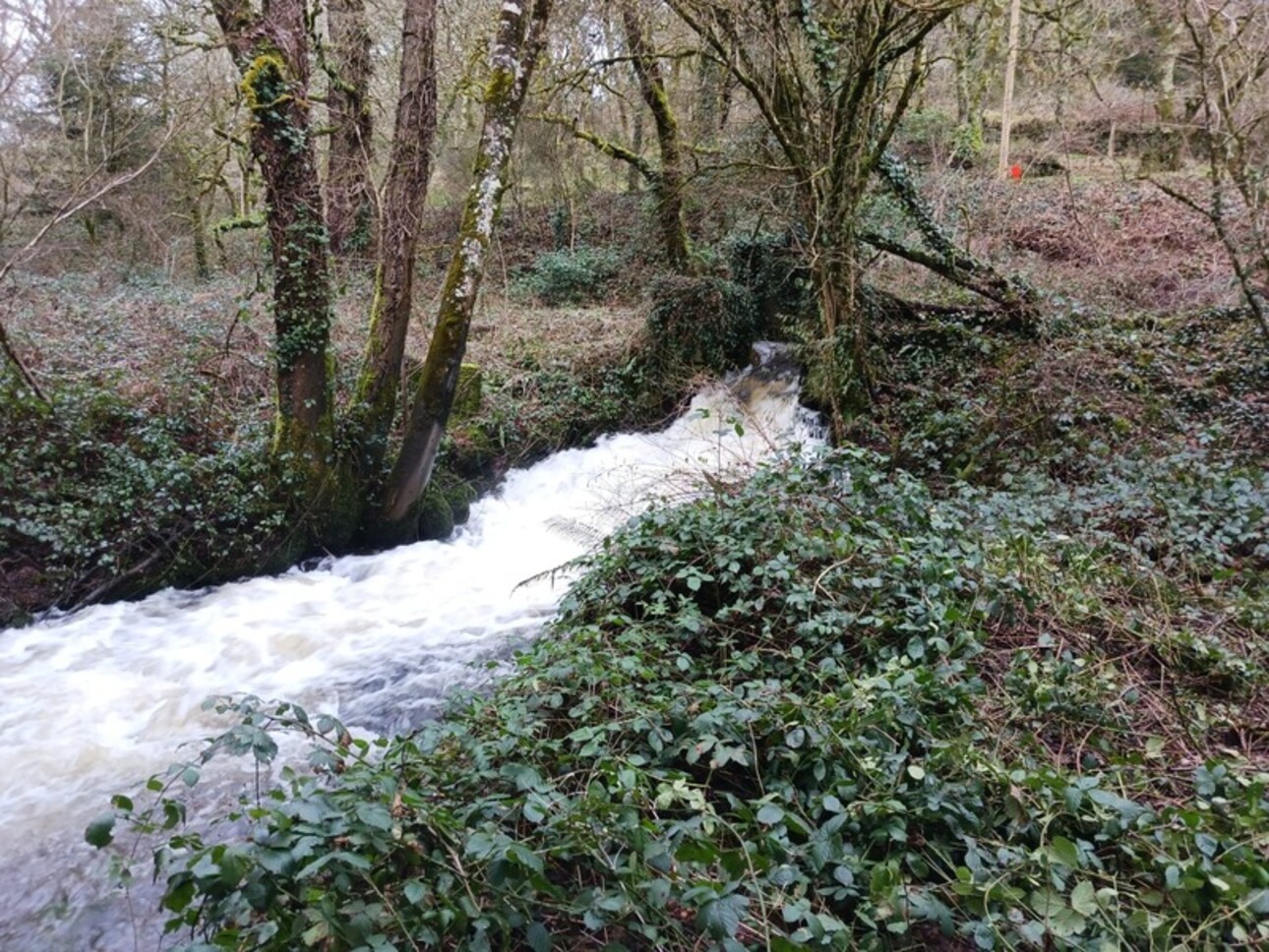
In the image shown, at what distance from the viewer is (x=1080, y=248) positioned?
46.3 ft

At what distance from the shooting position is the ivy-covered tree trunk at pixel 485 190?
6504 millimetres

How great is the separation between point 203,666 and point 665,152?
34.9ft

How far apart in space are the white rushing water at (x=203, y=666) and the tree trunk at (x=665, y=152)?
17.6ft

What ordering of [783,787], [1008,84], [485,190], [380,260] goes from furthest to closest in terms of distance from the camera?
[1008,84] → [380,260] → [485,190] → [783,787]

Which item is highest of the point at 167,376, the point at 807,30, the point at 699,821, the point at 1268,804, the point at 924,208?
the point at 807,30

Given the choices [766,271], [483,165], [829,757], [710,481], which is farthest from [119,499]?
[766,271]

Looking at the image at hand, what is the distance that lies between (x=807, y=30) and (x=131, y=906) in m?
9.17

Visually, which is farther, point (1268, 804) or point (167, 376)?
point (167, 376)

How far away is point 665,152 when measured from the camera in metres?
12.3

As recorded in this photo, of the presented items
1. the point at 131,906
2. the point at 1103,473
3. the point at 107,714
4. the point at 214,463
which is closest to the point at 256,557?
the point at 214,463

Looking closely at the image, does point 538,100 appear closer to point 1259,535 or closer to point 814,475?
point 814,475

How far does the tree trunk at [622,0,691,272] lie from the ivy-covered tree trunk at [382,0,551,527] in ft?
15.5

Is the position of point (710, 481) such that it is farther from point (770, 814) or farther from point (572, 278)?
point (572, 278)

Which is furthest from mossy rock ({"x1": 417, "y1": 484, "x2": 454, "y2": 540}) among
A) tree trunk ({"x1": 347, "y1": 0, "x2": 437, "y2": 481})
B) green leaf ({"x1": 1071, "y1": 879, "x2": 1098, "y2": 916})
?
green leaf ({"x1": 1071, "y1": 879, "x2": 1098, "y2": 916})
